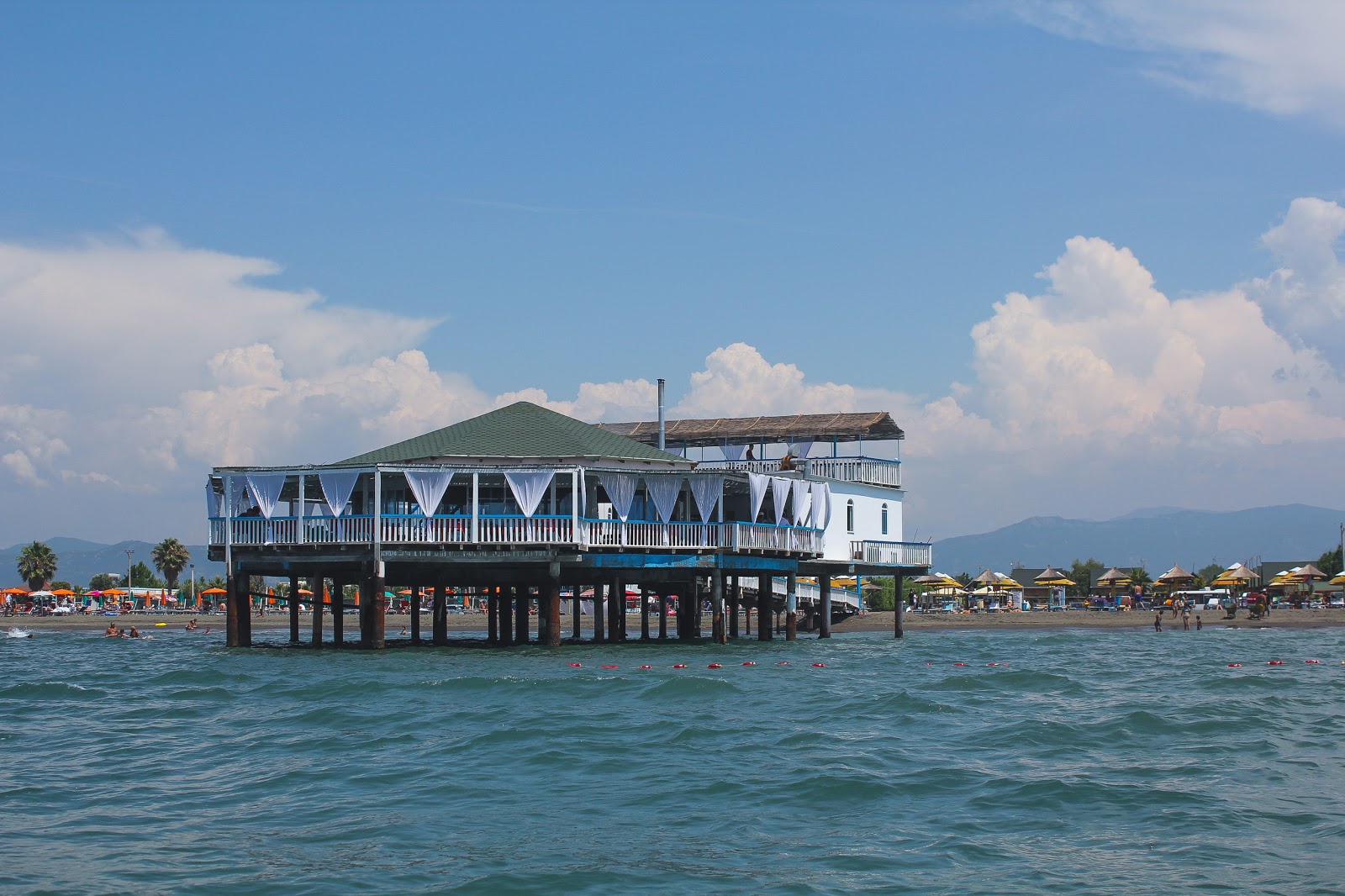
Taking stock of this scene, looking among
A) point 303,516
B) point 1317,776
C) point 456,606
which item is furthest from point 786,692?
point 456,606

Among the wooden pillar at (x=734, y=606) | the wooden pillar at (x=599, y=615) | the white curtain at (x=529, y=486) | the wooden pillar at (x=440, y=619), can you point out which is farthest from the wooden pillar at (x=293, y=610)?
the wooden pillar at (x=734, y=606)

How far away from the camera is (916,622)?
7288cm

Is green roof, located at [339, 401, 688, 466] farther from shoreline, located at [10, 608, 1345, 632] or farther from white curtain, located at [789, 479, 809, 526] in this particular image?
shoreline, located at [10, 608, 1345, 632]

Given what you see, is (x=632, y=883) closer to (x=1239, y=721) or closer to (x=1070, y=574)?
(x=1239, y=721)

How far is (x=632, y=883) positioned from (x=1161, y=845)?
5570mm

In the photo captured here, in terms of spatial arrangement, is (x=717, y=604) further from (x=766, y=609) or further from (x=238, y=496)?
(x=238, y=496)

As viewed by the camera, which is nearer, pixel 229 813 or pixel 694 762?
pixel 229 813

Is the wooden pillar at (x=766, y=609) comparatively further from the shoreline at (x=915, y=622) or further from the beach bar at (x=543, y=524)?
the shoreline at (x=915, y=622)

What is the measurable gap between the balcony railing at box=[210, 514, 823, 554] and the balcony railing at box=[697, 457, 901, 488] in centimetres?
850

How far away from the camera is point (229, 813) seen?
15.9 m

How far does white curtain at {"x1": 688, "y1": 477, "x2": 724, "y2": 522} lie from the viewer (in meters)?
39.2

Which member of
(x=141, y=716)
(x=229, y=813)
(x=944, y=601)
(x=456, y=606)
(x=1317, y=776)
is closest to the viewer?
(x=229, y=813)

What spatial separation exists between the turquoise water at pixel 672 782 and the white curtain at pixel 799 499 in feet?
36.1

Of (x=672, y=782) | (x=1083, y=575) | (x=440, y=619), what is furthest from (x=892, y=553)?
(x=1083, y=575)
